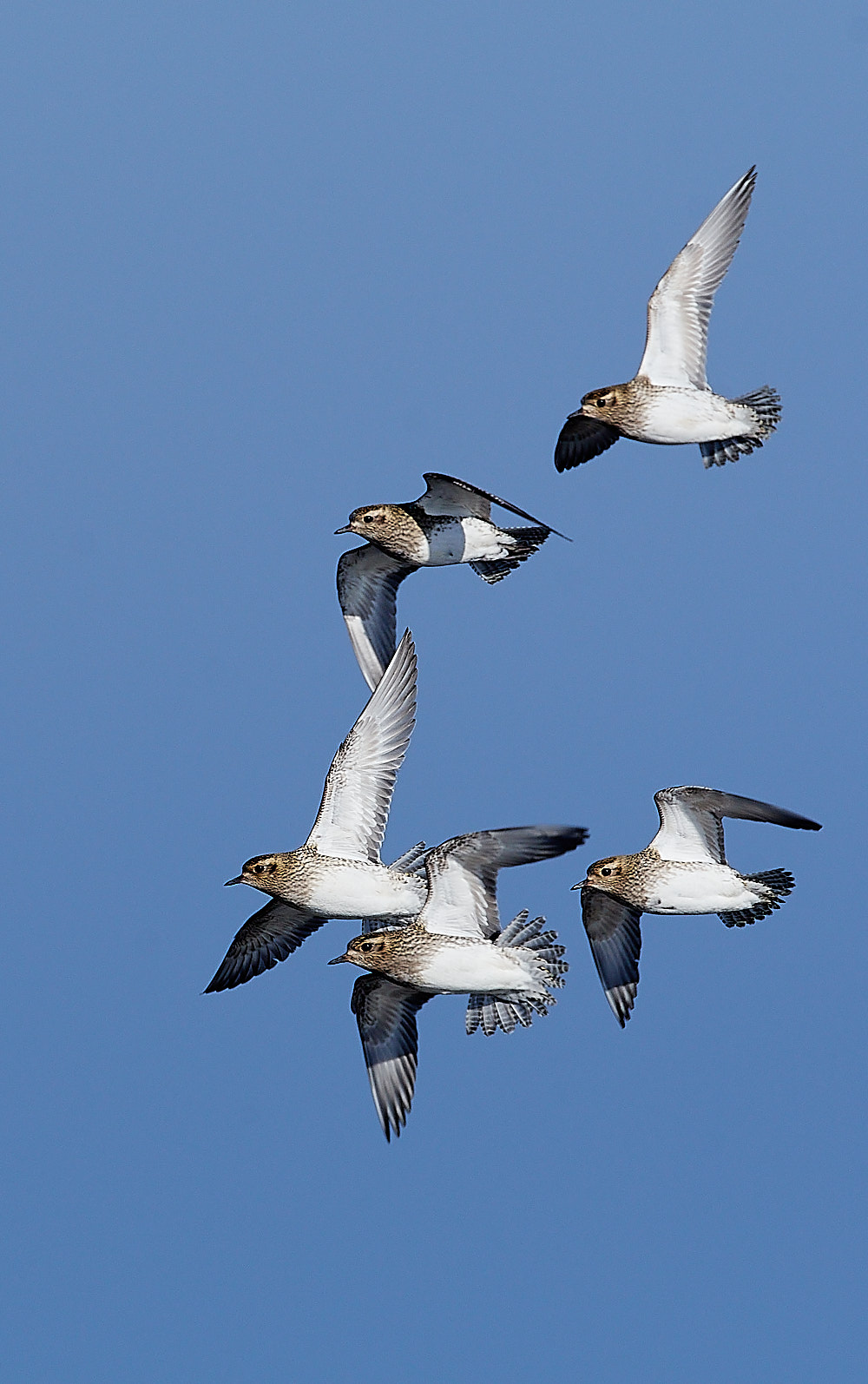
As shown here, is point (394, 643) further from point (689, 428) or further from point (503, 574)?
point (689, 428)

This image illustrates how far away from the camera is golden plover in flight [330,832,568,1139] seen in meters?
13.1

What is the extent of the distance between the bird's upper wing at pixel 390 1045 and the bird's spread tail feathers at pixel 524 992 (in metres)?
0.62

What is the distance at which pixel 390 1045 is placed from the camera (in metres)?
14.4

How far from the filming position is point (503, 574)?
54.7 ft

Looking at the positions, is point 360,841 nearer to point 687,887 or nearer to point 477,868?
point 477,868

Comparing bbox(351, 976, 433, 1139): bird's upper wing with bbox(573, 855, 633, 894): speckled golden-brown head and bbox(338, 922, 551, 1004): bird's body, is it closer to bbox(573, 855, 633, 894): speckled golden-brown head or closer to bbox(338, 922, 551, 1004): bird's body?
bbox(338, 922, 551, 1004): bird's body

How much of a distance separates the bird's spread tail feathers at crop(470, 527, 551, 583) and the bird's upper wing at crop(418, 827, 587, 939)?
4224mm

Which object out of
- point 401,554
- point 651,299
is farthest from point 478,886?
point 651,299

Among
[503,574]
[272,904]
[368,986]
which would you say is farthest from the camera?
[503,574]

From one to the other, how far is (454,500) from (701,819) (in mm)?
3850

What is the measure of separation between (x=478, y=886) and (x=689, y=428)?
207 inches

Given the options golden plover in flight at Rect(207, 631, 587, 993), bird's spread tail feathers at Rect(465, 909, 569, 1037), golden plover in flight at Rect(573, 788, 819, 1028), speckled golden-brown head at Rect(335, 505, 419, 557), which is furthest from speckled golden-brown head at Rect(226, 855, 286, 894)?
speckled golden-brown head at Rect(335, 505, 419, 557)

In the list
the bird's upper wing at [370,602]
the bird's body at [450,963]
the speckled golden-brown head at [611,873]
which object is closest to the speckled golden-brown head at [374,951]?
the bird's body at [450,963]

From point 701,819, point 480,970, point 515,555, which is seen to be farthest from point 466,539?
point 480,970
